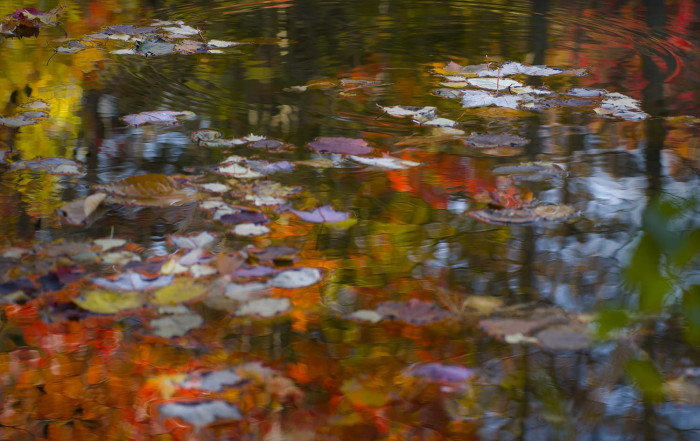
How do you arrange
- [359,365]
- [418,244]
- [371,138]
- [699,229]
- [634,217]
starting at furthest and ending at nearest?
1. [371,138]
2. [634,217]
3. [418,244]
4. [359,365]
5. [699,229]

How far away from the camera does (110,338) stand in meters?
1.41

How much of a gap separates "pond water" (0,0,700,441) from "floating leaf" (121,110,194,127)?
2 cm

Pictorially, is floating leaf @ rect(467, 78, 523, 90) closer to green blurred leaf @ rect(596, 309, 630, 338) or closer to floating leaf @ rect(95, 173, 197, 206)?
floating leaf @ rect(95, 173, 197, 206)

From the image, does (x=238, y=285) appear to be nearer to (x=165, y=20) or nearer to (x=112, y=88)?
(x=112, y=88)

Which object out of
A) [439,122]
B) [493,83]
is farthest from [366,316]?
[493,83]

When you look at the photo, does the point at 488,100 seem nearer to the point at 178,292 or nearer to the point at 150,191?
the point at 150,191

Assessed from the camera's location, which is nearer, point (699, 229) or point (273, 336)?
point (699, 229)

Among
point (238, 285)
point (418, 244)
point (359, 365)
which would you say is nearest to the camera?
point (359, 365)

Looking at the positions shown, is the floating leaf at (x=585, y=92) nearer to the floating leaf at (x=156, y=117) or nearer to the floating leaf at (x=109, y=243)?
the floating leaf at (x=156, y=117)

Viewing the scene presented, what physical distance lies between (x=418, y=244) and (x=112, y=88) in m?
1.56

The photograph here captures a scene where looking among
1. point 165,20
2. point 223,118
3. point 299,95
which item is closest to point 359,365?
point 223,118

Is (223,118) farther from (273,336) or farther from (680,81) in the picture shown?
(680,81)

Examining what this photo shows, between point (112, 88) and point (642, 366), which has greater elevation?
point (642, 366)

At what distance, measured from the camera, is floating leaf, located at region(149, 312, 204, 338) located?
1423 millimetres
